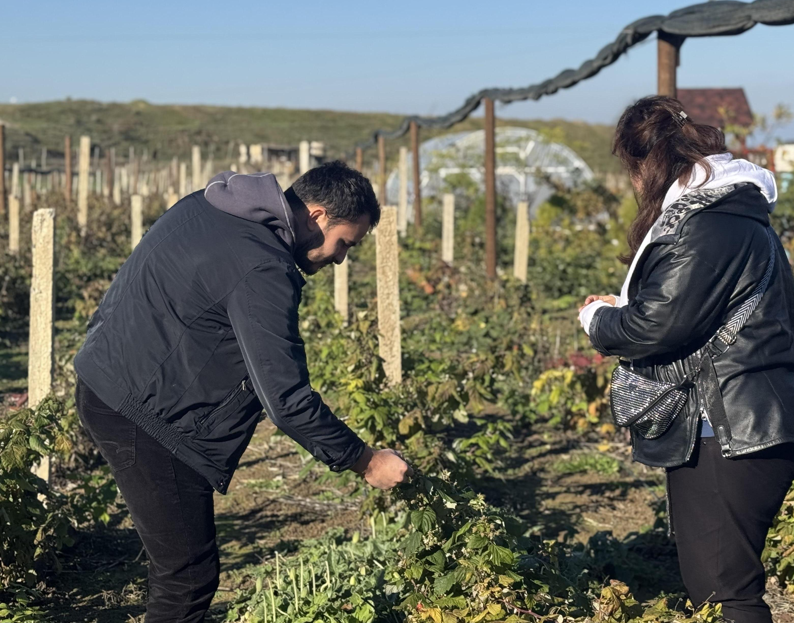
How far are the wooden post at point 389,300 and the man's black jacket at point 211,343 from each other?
2.82 metres

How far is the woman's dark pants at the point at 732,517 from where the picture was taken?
2.44 meters

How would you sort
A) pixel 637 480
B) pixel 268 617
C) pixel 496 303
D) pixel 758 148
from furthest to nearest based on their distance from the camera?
pixel 758 148 < pixel 496 303 < pixel 637 480 < pixel 268 617

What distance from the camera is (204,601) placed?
264cm

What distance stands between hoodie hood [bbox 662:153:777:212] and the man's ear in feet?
2.91

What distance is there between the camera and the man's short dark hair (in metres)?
2.50

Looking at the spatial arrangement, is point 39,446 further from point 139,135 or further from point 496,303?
point 139,135

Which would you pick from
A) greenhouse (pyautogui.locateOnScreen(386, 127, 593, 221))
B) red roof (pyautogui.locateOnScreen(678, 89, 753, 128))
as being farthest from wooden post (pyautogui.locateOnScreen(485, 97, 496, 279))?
red roof (pyautogui.locateOnScreen(678, 89, 753, 128))

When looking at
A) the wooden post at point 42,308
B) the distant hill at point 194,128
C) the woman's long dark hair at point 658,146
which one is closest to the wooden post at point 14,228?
the wooden post at point 42,308

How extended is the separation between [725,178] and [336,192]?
3.24 ft

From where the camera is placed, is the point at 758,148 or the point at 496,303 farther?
the point at 758,148

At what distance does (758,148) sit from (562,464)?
9.27m

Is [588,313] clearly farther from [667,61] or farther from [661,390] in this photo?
[667,61]

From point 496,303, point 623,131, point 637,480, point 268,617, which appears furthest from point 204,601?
point 496,303

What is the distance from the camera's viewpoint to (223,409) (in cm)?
249
